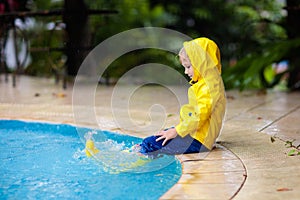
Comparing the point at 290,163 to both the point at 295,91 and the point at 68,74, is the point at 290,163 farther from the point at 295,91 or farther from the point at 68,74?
the point at 68,74

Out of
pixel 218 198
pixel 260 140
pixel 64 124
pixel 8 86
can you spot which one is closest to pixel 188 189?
pixel 218 198

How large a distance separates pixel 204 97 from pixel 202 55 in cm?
25

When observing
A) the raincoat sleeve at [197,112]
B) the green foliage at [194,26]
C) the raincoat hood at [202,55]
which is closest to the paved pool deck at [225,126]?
the raincoat sleeve at [197,112]

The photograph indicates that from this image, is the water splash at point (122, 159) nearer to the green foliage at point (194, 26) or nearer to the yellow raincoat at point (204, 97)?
the yellow raincoat at point (204, 97)

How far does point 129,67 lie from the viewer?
24.6 ft

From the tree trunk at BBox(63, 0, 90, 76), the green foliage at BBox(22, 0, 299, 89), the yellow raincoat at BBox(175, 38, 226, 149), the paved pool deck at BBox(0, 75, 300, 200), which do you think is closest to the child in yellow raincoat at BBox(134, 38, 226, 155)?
the yellow raincoat at BBox(175, 38, 226, 149)

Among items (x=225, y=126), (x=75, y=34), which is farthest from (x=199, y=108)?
(x=75, y=34)

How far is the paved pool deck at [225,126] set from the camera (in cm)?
221

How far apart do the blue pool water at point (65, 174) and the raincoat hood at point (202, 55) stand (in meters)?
0.59

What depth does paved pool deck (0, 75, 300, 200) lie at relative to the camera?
2209mm

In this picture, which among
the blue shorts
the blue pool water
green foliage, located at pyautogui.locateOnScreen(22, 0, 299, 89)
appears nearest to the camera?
the blue pool water

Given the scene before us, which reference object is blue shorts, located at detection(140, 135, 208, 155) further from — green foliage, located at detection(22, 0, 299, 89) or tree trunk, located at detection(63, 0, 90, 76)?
tree trunk, located at detection(63, 0, 90, 76)

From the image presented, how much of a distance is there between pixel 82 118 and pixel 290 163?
2057 millimetres

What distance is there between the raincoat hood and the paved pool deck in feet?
1.71
